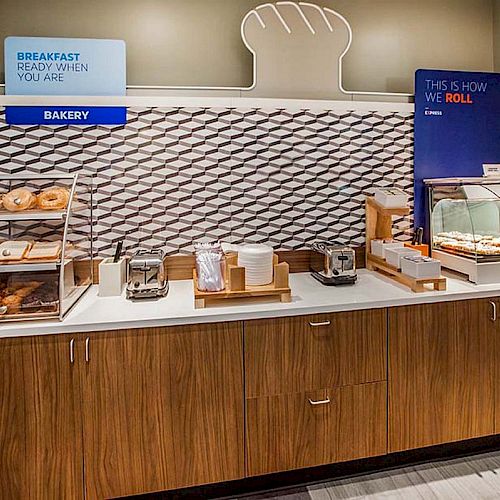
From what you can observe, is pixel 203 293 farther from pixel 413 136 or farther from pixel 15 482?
pixel 413 136

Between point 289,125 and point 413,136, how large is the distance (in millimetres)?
820

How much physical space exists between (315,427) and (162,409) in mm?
746

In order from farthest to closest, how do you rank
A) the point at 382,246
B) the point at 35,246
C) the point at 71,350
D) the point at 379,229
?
the point at 379,229 → the point at 382,246 → the point at 35,246 → the point at 71,350

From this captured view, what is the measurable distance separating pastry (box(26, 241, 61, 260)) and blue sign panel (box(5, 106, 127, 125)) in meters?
0.80

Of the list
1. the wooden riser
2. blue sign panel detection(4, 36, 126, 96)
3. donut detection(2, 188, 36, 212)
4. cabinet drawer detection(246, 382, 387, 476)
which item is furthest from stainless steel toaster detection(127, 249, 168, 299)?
the wooden riser

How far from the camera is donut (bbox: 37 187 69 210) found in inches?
91.3

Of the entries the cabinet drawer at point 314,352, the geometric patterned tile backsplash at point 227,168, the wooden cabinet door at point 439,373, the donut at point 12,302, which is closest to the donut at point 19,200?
the donut at point 12,302

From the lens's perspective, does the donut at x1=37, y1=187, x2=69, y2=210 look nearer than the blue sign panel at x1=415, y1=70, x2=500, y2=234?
Yes

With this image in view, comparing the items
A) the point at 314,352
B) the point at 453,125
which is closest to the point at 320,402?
the point at 314,352

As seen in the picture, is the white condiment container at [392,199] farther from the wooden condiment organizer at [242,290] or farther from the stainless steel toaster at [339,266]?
the wooden condiment organizer at [242,290]

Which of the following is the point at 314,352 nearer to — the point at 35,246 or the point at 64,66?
the point at 35,246

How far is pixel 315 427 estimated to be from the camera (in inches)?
96.6

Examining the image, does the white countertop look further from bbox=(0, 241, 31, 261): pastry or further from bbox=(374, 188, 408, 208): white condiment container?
bbox=(374, 188, 408, 208): white condiment container

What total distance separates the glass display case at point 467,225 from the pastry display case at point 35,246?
2.09 m
